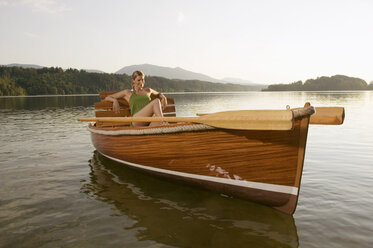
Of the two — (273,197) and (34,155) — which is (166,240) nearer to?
(273,197)

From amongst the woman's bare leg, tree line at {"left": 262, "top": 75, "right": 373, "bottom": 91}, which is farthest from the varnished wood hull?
tree line at {"left": 262, "top": 75, "right": 373, "bottom": 91}

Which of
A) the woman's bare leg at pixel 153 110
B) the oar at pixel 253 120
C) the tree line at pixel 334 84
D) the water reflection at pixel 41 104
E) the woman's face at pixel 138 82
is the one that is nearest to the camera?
the oar at pixel 253 120

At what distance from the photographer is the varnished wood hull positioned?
3656 millimetres

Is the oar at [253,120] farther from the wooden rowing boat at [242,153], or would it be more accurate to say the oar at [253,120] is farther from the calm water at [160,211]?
the calm water at [160,211]

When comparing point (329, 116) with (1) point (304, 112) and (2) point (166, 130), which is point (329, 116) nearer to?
(1) point (304, 112)

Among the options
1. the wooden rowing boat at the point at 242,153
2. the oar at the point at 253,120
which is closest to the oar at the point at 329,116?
the wooden rowing boat at the point at 242,153

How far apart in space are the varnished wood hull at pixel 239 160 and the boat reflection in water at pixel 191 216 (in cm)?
26

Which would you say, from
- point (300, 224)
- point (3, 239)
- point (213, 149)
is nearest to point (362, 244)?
point (300, 224)

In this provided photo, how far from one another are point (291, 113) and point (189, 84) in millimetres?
194326

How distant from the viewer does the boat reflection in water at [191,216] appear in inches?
137

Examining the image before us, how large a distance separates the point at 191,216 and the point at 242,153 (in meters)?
1.25

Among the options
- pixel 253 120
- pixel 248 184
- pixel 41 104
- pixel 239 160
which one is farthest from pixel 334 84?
pixel 253 120

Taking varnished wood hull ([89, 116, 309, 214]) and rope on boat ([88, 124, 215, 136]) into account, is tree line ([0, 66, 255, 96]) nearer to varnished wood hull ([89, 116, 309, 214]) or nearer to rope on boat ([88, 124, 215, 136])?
rope on boat ([88, 124, 215, 136])

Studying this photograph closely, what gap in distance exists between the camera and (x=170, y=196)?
4875 millimetres
